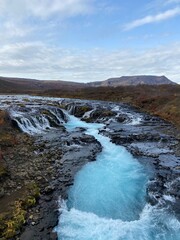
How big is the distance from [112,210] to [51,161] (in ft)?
27.1

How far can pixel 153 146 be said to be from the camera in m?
25.3

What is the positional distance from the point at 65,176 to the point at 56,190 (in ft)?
7.44

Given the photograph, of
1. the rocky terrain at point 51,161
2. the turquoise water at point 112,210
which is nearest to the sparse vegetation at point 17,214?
the rocky terrain at point 51,161

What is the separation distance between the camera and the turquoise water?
11.8 m

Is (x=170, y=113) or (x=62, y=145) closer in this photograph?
(x=62, y=145)

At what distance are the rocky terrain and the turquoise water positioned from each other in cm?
61

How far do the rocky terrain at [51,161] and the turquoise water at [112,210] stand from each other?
613mm

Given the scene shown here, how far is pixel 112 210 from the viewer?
13867mm

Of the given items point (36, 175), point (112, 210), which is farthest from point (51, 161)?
point (112, 210)

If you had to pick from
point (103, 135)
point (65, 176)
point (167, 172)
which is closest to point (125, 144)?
point (103, 135)

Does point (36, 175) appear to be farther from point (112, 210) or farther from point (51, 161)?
point (112, 210)

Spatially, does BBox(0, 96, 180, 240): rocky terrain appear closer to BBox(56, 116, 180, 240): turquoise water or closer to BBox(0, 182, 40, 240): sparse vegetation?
BBox(0, 182, 40, 240): sparse vegetation

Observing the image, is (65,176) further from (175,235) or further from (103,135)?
(103,135)

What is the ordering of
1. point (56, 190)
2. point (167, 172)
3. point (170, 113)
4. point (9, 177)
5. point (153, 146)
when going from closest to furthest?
point (56, 190) → point (9, 177) → point (167, 172) → point (153, 146) → point (170, 113)
